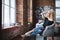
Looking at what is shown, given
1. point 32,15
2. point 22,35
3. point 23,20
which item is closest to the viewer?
point 22,35

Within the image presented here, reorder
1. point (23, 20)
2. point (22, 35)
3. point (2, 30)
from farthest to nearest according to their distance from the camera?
point (23, 20)
point (22, 35)
point (2, 30)

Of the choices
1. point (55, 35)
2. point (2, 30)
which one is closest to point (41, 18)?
point (55, 35)

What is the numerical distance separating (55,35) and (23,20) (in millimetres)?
498

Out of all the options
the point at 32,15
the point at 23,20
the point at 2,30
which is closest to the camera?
the point at 2,30

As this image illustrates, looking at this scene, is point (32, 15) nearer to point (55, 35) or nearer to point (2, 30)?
point (55, 35)


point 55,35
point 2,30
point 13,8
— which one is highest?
point 13,8

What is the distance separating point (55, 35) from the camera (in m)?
2.10

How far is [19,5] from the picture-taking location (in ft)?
6.97

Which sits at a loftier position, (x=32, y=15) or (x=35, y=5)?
(x=35, y=5)

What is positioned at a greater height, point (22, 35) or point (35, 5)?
point (35, 5)

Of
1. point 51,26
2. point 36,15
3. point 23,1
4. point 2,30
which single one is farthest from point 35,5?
point 2,30

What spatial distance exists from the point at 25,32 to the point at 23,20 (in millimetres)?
203

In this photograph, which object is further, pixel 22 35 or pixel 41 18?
pixel 41 18

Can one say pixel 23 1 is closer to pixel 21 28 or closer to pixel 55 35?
pixel 21 28
